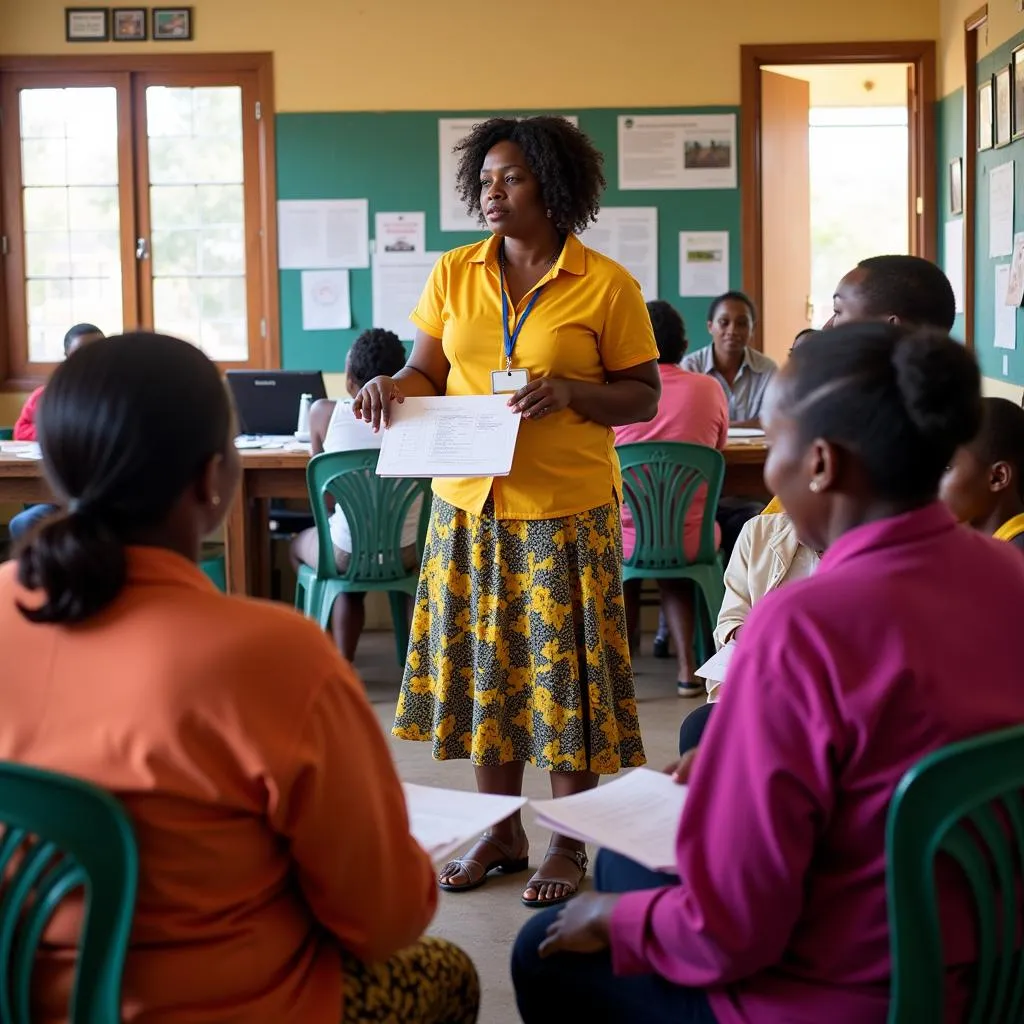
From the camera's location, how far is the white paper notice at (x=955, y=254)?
620 centimetres

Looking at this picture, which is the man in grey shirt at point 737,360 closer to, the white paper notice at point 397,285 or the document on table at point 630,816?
the white paper notice at point 397,285

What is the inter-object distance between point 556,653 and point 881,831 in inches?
56.5

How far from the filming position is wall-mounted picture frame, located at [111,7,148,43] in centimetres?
678

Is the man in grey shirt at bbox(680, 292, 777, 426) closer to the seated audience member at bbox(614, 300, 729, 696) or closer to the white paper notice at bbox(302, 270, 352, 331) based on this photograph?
the seated audience member at bbox(614, 300, 729, 696)

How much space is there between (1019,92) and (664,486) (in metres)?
2.31

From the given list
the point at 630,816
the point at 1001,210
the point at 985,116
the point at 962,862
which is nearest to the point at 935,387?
the point at 962,862

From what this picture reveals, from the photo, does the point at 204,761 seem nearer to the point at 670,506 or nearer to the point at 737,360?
the point at 670,506

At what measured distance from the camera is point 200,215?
6.91m

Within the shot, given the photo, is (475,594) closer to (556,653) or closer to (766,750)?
(556,653)

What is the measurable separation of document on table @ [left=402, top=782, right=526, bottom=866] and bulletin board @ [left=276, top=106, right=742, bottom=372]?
→ 5.54m

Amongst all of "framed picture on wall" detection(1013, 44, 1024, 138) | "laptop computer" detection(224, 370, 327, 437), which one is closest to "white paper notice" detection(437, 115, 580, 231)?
"laptop computer" detection(224, 370, 327, 437)

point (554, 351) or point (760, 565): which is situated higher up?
point (554, 351)

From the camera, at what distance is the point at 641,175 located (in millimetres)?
6754

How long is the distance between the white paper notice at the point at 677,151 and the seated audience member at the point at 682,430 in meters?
2.49
